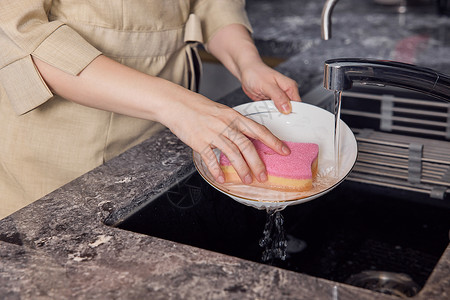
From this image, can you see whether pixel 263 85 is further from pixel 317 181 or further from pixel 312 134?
pixel 317 181

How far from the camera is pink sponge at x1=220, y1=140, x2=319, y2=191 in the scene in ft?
2.68

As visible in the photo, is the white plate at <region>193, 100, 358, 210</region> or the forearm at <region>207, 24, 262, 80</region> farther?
the forearm at <region>207, 24, 262, 80</region>

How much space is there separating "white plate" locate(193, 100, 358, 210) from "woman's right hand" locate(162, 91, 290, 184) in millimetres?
30

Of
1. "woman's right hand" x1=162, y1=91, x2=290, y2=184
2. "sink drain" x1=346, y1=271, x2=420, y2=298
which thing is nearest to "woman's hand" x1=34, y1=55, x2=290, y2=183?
"woman's right hand" x1=162, y1=91, x2=290, y2=184

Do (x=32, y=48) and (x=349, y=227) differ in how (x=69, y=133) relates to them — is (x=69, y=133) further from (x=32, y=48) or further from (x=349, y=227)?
(x=349, y=227)

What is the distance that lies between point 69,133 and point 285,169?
0.44 metres

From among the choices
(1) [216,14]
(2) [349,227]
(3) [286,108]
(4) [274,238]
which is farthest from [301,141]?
(1) [216,14]

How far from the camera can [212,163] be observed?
802 mm

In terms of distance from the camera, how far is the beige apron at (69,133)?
1.02 metres

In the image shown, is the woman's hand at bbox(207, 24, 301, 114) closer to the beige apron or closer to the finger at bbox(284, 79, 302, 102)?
the finger at bbox(284, 79, 302, 102)

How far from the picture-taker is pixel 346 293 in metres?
0.59

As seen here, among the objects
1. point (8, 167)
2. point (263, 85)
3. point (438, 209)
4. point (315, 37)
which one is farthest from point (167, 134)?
point (315, 37)

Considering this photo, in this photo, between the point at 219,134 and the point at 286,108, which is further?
the point at 286,108

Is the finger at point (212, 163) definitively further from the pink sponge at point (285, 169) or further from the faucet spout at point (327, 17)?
the faucet spout at point (327, 17)
